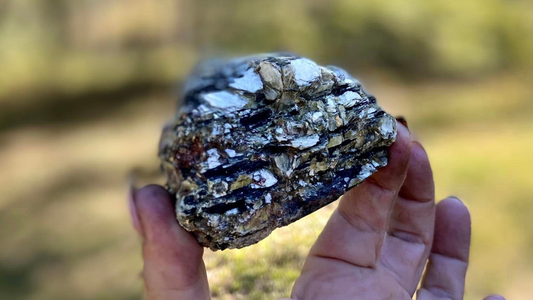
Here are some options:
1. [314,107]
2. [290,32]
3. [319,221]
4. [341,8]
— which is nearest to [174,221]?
[314,107]

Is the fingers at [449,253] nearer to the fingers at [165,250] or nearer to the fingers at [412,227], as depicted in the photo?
the fingers at [412,227]

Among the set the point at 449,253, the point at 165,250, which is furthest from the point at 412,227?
the point at 165,250

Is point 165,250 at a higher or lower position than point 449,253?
higher

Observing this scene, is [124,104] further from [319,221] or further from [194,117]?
[319,221]

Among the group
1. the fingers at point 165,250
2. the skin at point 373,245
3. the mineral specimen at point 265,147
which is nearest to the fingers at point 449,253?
the skin at point 373,245

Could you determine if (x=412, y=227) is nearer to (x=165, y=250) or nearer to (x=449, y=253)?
(x=449, y=253)

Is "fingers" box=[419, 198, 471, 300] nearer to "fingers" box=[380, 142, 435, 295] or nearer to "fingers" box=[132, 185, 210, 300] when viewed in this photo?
"fingers" box=[380, 142, 435, 295]
